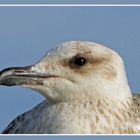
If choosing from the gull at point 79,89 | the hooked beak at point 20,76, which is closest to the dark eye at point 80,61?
the gull at point 79,89

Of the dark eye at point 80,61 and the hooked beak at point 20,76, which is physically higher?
the dark eye at point 80,61

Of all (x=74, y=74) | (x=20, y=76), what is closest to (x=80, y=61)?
(x=74, y=74)

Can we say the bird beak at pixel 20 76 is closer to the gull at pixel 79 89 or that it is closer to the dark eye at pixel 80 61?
the gull at pixel 79 89

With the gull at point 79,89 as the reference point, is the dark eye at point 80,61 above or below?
above

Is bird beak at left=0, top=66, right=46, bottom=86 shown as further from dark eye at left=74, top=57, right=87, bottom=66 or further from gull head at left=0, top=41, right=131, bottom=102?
dark eye at left=74, top=57, right=87, bottom=66

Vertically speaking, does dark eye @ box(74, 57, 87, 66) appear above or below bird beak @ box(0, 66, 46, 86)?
above

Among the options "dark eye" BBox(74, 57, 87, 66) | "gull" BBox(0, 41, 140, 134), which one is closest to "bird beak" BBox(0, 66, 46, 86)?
"gull" BBox(0, 41, 140, 134)

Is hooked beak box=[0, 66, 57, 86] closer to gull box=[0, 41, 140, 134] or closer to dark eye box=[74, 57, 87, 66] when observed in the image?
gull box=[0, 41, 140, 134]

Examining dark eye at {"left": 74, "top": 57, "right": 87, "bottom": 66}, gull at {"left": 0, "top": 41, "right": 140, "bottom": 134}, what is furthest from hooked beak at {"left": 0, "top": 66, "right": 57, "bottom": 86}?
dark eye at {"left": 74, "top": 57, "right": 87, "bottom": 66}
